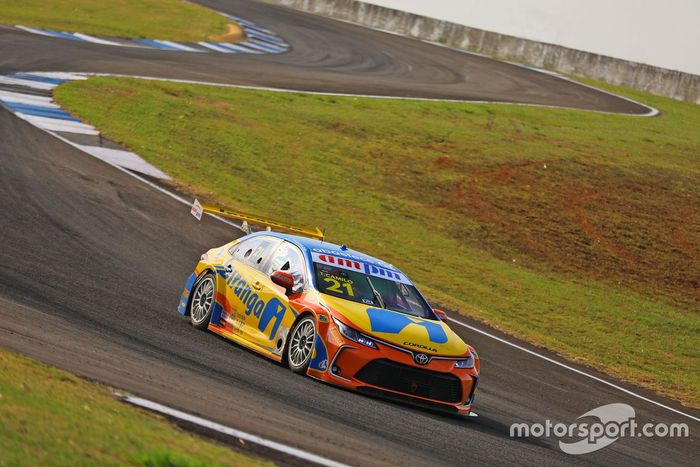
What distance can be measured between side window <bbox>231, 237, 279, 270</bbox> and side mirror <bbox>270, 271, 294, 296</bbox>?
0.92 metres

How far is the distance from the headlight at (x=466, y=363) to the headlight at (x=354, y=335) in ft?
2.88

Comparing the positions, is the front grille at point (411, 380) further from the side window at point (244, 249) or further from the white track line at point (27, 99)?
the white track line at point (27, 99)

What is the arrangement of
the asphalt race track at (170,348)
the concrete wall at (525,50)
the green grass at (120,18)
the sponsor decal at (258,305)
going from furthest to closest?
1. the concrete wall at (525,50)
2. the green grass at (120,18)
3. the sponsor decal at (258,305)
4. the asphalt race track at (170,348)

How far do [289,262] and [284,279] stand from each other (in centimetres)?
64

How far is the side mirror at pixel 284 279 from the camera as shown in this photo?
11688 mm

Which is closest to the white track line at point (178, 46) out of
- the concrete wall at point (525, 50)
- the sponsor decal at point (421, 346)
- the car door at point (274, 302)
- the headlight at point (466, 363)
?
the concrete wall at point (525, 50)

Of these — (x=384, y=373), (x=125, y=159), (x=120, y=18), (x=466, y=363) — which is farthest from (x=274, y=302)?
(x=120, y=18)

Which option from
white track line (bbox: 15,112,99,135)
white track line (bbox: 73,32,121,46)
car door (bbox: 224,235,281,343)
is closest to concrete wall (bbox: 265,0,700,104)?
white track line (bbox: 73,32,121,46)

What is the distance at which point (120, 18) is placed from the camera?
38.6 meters

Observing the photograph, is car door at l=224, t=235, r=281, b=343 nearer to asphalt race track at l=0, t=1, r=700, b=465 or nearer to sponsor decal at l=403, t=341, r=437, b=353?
asphalt race track at l=0, t=1, r=700, b=465

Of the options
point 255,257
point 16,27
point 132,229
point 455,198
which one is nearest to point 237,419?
point 255,257

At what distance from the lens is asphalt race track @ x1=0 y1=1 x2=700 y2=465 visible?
8.83 m

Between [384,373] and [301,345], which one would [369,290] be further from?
[384,373]

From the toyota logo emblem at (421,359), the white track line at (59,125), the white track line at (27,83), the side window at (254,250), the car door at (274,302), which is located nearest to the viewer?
the toyota logo emblem at (421,359)
